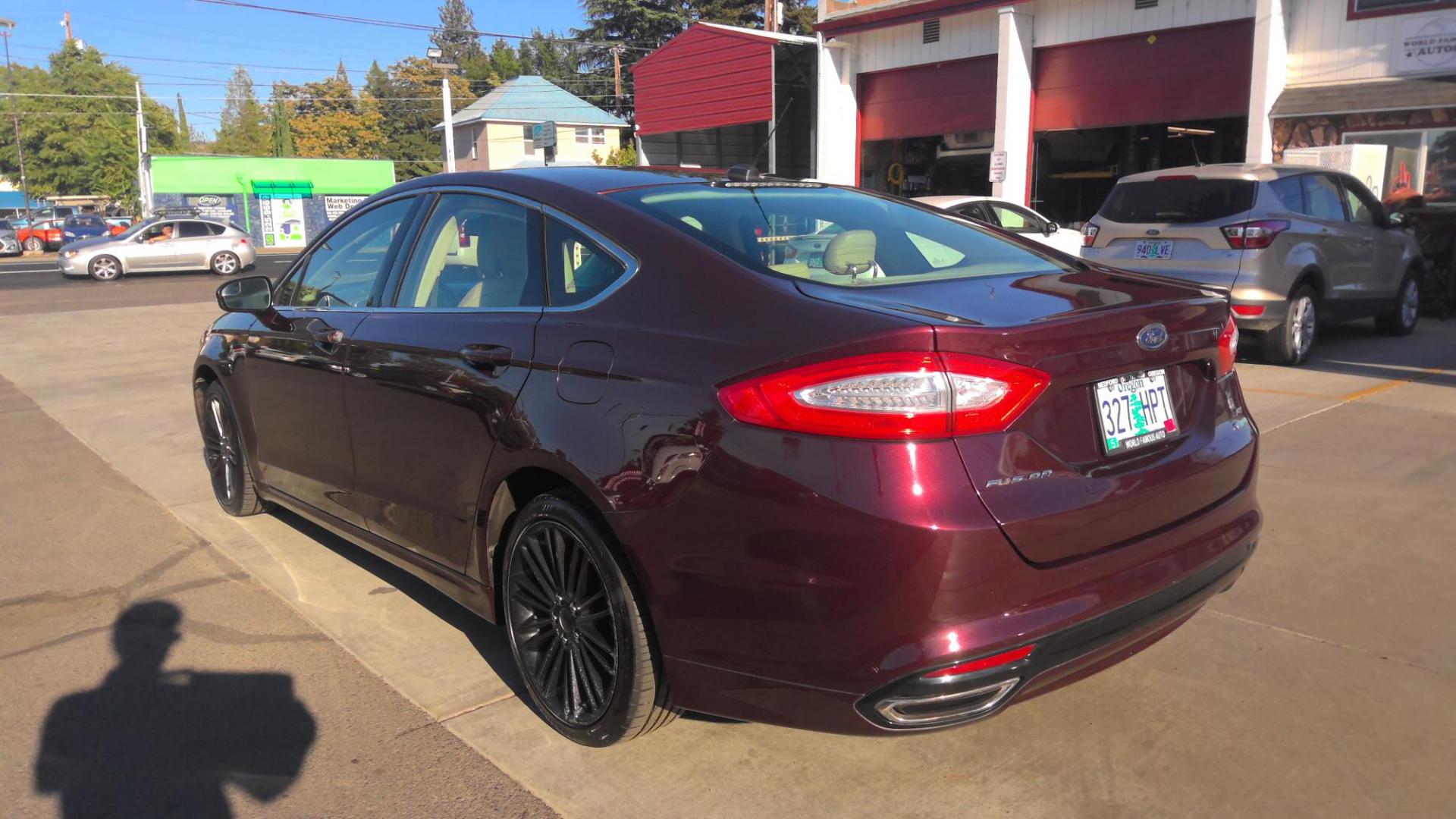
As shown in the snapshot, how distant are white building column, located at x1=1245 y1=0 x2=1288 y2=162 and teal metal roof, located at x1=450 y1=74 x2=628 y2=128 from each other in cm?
4341

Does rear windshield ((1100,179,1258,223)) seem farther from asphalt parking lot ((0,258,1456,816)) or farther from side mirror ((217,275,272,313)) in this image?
side mirror ((217,275,272,313))

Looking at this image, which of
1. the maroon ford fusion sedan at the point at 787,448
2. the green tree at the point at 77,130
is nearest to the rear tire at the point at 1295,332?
the maroon ford fusion sedan at the point at 787,448

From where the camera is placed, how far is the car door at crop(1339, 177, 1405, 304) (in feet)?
32.3

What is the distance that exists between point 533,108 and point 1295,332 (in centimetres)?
5129

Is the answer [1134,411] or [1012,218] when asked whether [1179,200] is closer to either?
[1012,218]

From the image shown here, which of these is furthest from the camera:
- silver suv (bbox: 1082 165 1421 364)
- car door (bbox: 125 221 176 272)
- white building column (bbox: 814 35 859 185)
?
car door (bbox: 125 221 176 272)

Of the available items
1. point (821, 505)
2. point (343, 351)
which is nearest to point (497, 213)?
point (343, 351)

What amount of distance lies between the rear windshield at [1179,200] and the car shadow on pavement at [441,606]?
7270 mm

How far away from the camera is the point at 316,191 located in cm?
5447

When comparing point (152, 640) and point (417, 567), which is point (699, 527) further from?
point (152, 640)

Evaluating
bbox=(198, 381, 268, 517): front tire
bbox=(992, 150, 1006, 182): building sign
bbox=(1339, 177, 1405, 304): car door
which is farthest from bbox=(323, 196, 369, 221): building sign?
bbox=(198, 381, 268, 517): front tire

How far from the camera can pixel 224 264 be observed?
27422mm

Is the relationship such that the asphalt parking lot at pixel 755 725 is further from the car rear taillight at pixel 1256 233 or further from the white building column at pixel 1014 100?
the white building column at pixel 1014 100

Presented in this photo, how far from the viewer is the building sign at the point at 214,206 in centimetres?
4962
